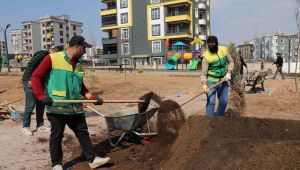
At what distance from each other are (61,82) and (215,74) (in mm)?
2735

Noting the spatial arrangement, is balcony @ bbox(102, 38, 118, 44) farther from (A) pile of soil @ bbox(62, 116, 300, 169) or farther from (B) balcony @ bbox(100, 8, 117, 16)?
(A) pile of soil @ bbox(62, 116, 300, 169)

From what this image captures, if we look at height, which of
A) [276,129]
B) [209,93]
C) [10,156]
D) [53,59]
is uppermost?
[53,59]

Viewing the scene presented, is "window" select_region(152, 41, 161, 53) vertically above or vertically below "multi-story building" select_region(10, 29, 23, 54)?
below

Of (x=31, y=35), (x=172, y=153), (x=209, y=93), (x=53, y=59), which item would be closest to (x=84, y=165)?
(x=172, y=153)

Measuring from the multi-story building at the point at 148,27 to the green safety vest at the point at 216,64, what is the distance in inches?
1693

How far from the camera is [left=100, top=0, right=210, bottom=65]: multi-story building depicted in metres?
50.0

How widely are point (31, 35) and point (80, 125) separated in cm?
10807

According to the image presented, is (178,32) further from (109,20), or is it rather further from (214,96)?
(214,96)

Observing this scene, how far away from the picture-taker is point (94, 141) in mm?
5328

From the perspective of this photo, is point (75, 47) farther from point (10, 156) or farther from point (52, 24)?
point (52, 24)

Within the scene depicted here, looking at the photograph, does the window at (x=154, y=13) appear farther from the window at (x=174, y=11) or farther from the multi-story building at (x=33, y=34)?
the multi-story building at (x=33, y=34)

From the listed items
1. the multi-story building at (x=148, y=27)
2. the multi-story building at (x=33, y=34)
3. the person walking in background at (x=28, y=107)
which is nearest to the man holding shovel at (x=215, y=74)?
the person walking in background at (x=28, y=107)

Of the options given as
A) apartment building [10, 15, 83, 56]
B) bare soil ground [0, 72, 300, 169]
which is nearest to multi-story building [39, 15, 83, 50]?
apartment building [10, 15, 83, 56]

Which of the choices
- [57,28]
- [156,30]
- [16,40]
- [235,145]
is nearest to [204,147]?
[235,145]
